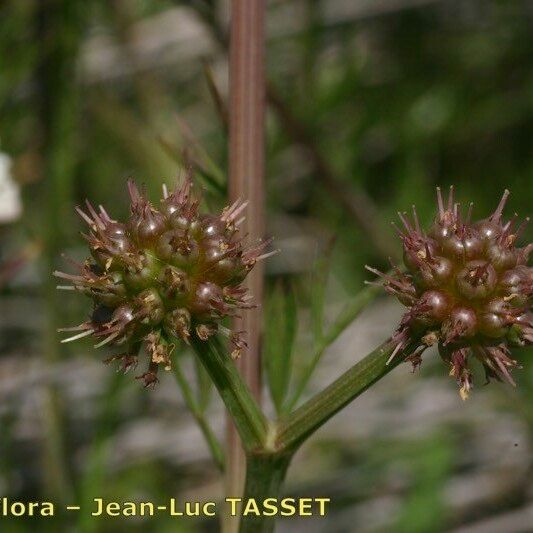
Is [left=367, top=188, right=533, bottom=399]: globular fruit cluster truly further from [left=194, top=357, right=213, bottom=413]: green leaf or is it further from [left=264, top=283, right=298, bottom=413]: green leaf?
[left=194, top=357, right=213, bottom=413]: green leaf

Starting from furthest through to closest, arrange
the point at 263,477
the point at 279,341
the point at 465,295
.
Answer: the point at 279,341 < the point at 263,477 < the point at 465,295

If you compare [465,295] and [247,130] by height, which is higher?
[247,130]

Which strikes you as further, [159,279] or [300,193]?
[300,193]

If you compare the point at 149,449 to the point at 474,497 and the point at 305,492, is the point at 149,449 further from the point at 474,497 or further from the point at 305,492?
the point at 474,497

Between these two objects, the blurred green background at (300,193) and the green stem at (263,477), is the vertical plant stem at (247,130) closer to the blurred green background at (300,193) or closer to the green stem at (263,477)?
the green stem at (263,477)

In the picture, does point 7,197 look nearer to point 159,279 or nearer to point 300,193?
point 159,279

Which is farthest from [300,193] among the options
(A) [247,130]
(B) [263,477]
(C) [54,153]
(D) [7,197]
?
(B) [263,477]

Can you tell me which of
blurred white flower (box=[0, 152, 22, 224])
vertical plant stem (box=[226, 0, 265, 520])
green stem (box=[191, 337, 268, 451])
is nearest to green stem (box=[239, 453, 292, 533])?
green stem (box=[191, 337, 268, 451])
